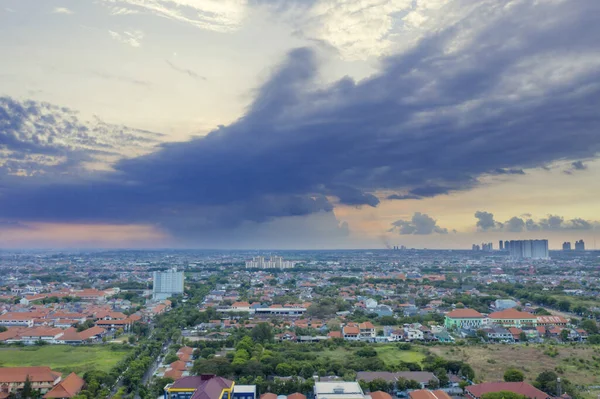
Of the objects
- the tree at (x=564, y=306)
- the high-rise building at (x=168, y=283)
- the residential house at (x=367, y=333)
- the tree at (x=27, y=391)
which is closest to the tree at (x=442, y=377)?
the residential house at (x=367, y=333)

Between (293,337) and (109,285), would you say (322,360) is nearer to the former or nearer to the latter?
(293,337)

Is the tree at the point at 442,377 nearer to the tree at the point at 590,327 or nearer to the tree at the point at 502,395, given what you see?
the tree at the point at 502,395

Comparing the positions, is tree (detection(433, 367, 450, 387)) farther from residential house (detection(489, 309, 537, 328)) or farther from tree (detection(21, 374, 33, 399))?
tree (detection(21, 374, 33, 399))

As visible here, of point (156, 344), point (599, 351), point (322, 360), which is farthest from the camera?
point (156, 344)

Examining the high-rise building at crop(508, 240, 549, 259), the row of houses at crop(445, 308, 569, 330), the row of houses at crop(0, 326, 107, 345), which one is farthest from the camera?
the high-rise building at crop(508, 240, 549, 259)

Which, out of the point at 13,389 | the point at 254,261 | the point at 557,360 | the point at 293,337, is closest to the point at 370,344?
the point at 293,337

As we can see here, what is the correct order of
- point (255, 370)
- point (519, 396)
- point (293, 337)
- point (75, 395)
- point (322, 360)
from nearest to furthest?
point (519, 396) → point (75, 395) → point (255, 370) → point (322, 360) → point (293, 337)

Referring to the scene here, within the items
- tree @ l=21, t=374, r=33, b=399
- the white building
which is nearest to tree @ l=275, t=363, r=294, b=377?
the white building

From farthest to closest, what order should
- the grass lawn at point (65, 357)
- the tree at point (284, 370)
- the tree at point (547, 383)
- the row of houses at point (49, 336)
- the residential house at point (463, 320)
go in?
the residential house at point (463, 320)
the row of houses at point (49, 336)
the grass lawn at point (65, 357)
the tree at point (284, 370)
the tree at point (547, 383)
